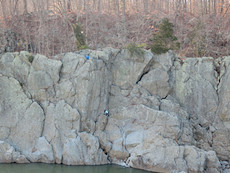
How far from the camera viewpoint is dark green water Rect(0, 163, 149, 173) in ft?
47.0

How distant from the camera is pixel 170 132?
15.7m

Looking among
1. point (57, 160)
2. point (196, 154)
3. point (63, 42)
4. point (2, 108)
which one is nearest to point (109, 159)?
point (57, 160)

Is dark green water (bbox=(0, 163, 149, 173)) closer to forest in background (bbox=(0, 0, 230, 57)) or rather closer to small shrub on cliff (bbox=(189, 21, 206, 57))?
forest in background (bbox=(0, 0, 230, 57))

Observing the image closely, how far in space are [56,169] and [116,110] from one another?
5569 millimetres

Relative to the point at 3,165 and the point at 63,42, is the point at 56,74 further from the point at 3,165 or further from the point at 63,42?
the point at 63,42

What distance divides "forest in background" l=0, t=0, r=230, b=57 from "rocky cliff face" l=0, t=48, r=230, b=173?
15.9ft

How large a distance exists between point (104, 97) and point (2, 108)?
699 cm

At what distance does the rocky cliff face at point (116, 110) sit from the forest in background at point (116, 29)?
15.9 feet

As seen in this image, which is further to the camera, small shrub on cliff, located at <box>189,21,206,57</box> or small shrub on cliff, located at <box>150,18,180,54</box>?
small shrub on cliff, located at <box>189,21,206,57</box>

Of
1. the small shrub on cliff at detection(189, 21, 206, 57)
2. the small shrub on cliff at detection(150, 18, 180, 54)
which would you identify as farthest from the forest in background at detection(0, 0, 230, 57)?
the small shrub on cliff at detection(150, 18, 180, 54)

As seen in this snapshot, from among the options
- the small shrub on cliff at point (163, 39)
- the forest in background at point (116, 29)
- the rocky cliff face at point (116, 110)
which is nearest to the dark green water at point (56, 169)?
the rocky cliff face at point (116, 110)

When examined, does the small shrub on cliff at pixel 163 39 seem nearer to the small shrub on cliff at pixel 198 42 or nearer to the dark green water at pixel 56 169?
the small shrub on cliff at pixel 198 42

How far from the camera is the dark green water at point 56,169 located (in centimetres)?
1434

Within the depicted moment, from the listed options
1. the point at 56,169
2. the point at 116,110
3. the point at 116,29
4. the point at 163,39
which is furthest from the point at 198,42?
the point at 56,169
